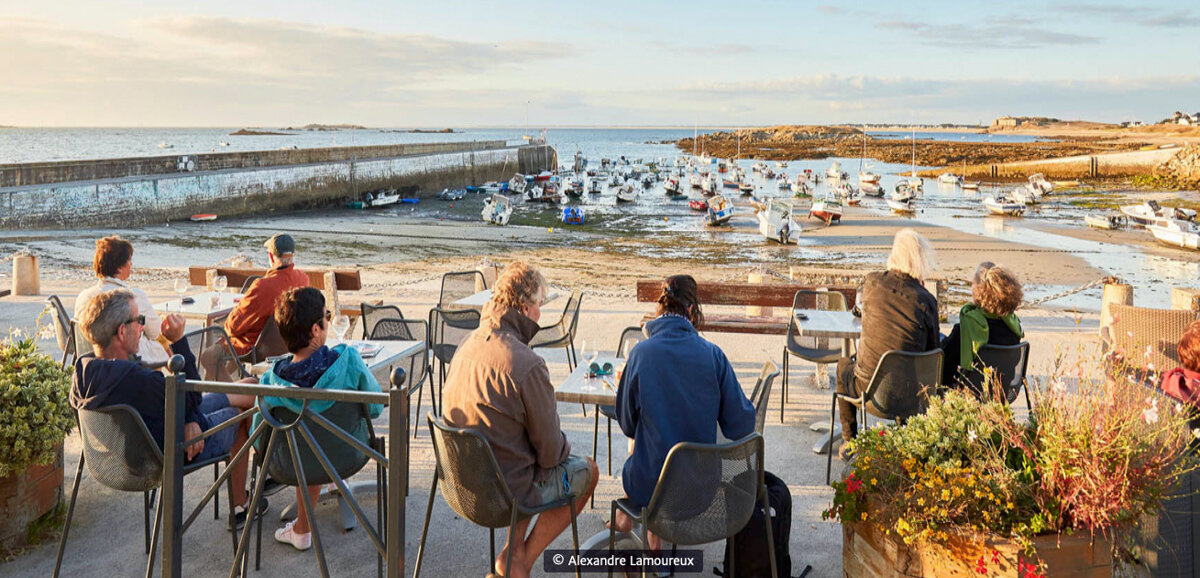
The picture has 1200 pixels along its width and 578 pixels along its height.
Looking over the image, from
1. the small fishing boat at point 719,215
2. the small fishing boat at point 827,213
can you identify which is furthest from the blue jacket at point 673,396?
the small fishing boat at point 827,213

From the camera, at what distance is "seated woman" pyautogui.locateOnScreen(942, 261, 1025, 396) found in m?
4.55

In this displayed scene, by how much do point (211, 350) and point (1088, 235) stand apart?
3043 cm

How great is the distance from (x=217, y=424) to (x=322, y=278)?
447cm

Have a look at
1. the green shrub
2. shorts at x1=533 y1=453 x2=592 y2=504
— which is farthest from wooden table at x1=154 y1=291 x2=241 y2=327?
shorts at x1=533 y1=453 x2=592 y2=504

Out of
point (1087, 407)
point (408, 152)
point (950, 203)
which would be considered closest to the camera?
point (1087, 407)

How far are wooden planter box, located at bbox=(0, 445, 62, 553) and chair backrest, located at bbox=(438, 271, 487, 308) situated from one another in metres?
4.11

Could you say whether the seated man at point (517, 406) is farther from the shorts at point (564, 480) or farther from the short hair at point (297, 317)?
the short hair at point (297, 317)

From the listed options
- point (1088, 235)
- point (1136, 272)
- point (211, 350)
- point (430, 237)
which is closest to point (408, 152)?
point (430, 237)

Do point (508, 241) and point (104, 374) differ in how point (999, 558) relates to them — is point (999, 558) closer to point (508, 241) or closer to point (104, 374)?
point (104, 374)

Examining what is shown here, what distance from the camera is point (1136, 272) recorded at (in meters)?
20.5

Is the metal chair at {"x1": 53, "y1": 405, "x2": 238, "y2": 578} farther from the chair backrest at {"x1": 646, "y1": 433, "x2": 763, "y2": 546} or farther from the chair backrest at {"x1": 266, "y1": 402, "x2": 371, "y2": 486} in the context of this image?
the chair backrest at {"x1": 646, "y1": 433, "x2": 763, "y2": 546}

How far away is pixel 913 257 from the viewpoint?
448cm

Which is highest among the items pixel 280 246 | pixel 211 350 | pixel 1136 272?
pixel 280 246

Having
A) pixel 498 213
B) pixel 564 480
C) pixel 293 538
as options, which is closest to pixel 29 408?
pixel 293 538
